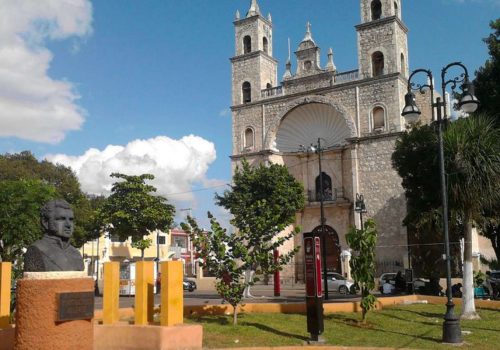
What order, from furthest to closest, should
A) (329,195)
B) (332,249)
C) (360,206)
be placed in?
1. (329,195)
2. (332,249)
3. (360,206)

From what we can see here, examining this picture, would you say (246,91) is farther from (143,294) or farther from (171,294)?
(171,294)

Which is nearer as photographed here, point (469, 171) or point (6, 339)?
point (6, 339)

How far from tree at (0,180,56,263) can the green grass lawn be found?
1382 cm

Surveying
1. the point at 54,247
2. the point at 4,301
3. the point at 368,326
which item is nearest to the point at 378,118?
the point at 368,326

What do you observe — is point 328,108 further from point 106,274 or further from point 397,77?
point 106,274

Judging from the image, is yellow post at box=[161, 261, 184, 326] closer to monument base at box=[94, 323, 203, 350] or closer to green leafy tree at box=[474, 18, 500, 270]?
monument base at box=[94, 323, 203, 350]

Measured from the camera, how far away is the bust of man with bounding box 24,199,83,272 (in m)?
6.77

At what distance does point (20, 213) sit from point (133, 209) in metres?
Result: 9.33

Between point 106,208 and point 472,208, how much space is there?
2472 cm

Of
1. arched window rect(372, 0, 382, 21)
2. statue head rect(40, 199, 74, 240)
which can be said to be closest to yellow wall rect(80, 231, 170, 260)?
arched window rect(372, 0, 382, 21)

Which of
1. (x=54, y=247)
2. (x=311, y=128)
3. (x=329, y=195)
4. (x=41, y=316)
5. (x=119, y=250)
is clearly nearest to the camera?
(x=41, y=316)

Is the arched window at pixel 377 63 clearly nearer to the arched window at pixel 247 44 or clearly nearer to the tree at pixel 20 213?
the arched window at pixel 247 44

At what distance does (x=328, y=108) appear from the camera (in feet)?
120

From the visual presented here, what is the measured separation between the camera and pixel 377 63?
116 feet
